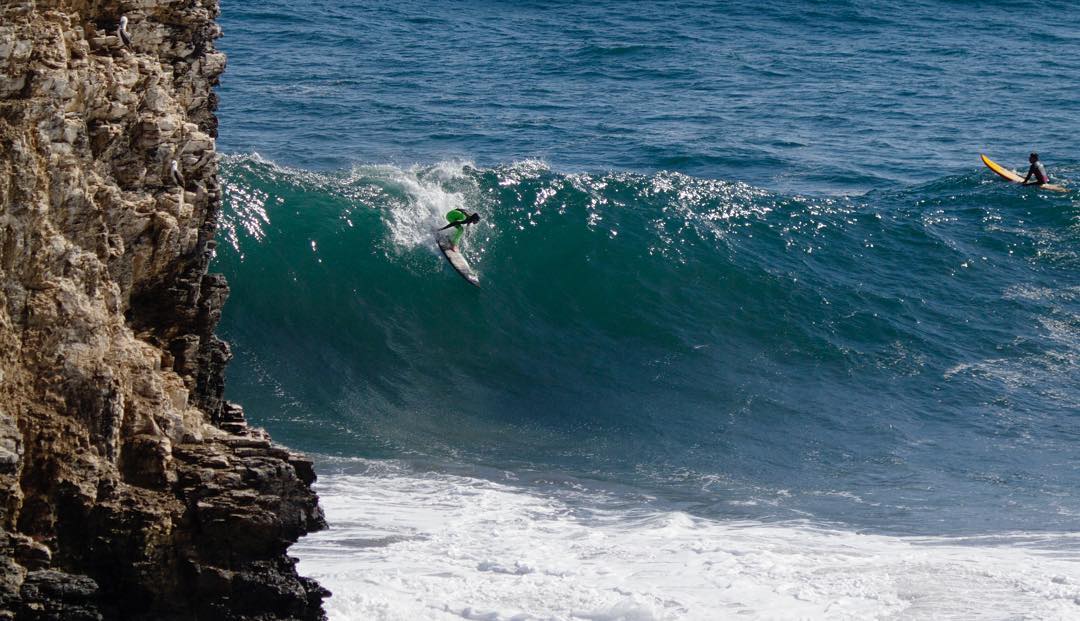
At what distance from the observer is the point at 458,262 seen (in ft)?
72.0

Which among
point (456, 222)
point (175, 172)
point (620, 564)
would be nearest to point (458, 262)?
point (456, 222)

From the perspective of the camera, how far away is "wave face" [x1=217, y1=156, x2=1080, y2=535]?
17.2m

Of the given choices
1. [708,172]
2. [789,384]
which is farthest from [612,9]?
[789,384]

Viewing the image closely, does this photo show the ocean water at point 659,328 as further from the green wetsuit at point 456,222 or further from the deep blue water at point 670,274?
the green wetsuit at point 456,222

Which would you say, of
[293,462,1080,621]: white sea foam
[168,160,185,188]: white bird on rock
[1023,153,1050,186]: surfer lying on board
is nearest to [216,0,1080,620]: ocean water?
[293,462,1080,621]: white sea foam

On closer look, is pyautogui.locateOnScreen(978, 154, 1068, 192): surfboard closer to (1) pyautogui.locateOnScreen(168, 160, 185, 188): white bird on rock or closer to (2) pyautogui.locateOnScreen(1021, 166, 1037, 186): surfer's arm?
(2) pyautogui.locateOnScreen(1021, 166, 1037, 186): surfer's arm

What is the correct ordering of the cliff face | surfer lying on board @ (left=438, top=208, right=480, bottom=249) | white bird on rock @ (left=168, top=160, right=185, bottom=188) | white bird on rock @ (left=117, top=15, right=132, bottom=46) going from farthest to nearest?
surfer lying on board @ (left=438, top=208, right=480, bottom=249)
white bird on rock @ (left=168, top=160, right=185, bottom=188)
white bird on rock @ (left=117, top=15, right=132, bottom=46)
the cliff face

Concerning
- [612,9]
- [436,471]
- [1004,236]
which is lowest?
[436,471]

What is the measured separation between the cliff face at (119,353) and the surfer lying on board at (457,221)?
11.4 meters

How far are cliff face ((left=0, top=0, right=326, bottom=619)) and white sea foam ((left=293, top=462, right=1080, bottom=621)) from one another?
259 cm

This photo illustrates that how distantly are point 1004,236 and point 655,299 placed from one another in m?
7.12

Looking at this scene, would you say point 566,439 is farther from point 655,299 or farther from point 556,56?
point 556,56

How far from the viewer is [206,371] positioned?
10.8 m

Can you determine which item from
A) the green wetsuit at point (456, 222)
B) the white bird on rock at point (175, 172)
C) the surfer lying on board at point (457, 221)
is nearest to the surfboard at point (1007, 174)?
the surfer lying on board at point (457, 221)
